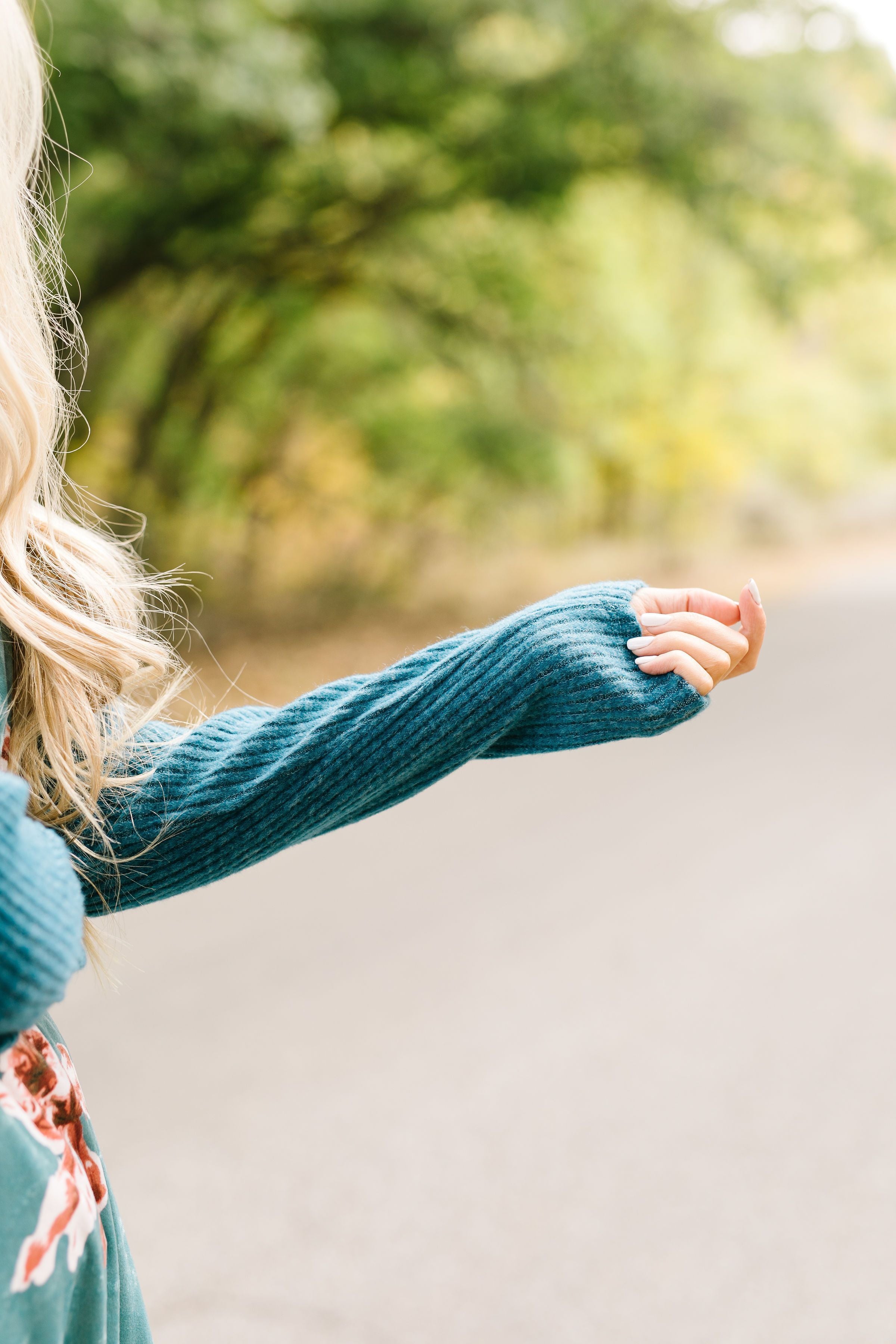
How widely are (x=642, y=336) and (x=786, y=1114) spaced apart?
27.4 ft

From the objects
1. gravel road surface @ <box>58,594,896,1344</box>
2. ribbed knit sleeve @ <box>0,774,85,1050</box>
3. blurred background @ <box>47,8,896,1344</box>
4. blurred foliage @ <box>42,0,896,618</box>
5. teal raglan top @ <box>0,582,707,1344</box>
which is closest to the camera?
ribbed knit sleeve @ <box>0,774,85,1050</box>

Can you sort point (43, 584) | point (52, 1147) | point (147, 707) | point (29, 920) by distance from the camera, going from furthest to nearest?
point (147, 707) → point (43, 584) → point (52, 1147) → point (29, 920)

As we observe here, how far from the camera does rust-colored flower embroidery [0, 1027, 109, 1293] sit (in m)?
0.88

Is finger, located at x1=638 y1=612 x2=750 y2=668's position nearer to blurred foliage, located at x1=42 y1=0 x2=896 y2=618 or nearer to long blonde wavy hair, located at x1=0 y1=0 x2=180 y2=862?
long blonde wavy hair, located at x1=0 y1=0 x2=180 y2=862

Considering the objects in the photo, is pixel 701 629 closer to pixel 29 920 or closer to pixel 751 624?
pixel 751 624

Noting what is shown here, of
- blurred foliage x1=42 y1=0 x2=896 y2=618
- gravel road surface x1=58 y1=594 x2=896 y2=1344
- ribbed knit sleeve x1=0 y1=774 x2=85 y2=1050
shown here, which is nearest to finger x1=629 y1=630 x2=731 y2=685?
ribbed knit sleeve x1=0 y1=774 x2=85 y2=1050

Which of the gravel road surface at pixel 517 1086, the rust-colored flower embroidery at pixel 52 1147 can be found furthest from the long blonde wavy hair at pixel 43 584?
the gravel road surface at pixel 517 1086

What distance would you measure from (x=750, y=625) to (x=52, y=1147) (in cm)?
79

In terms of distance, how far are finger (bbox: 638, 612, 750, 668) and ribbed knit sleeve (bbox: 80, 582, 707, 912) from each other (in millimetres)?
23

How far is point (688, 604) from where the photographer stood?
1.17 metres

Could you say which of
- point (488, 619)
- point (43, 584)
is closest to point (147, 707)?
point (43, 584)

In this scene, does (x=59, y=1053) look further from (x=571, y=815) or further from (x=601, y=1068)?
(x=571, y=815)

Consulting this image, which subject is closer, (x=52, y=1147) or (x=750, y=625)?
(x=52, y=1147)

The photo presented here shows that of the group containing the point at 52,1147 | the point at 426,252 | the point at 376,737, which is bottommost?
the point at 52,1147
